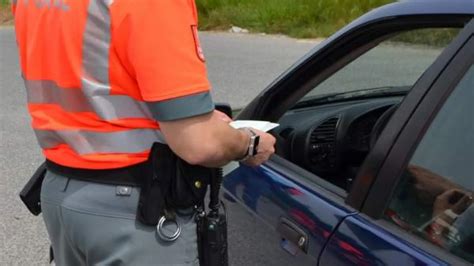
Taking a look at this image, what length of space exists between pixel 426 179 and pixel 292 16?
1058cm

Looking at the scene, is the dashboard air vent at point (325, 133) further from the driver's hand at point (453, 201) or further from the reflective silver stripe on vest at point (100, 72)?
the reflective silver stripe on vest at point (100, 72)

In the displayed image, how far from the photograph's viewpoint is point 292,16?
12.1 meters

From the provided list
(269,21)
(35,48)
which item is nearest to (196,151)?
(35,48)

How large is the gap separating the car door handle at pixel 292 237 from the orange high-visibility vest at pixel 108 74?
Answer: 0.54 meters

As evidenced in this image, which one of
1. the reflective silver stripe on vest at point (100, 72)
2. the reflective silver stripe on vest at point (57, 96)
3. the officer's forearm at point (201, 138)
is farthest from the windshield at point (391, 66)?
the reflective silver stripe on vest at point (57, 96)

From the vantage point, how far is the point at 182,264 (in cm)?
182

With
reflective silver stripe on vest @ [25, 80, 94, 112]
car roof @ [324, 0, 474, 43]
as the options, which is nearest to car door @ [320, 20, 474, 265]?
car roof @ [324, 0, 474, 43]

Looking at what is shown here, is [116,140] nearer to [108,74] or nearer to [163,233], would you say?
[108,74]

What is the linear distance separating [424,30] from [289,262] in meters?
0.80

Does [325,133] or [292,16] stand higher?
[325,133]

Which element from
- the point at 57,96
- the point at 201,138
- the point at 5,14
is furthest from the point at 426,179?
the point at 5,14

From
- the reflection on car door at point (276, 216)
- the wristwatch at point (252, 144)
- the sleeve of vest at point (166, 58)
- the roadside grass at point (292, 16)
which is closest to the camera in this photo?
the sleeve of vest at point (166, 58)

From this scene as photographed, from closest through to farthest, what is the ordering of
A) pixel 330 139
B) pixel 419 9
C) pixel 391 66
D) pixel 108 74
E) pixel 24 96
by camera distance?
pixel 108 74
pixel 419 9
pixel 330 139
pixel 391 66
pixel 24 96

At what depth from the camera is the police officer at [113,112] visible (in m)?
1.57
